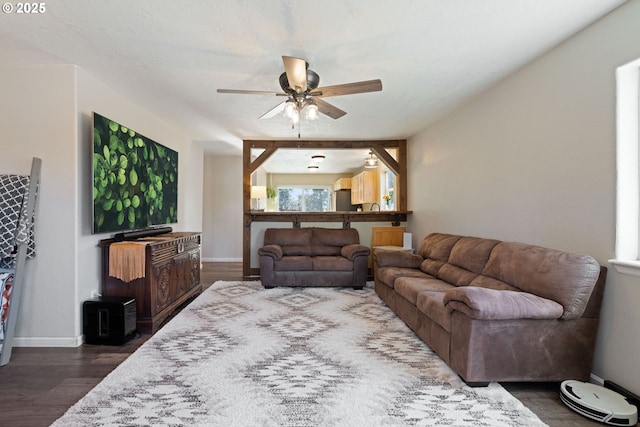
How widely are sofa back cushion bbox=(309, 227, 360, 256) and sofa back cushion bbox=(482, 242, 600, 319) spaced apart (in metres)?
3.03

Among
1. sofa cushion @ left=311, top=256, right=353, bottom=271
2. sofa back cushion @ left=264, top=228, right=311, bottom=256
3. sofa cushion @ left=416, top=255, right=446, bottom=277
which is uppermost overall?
sofa back cushion @ left=264, top=228, right=311, bottom=256

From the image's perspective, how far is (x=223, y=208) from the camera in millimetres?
7406

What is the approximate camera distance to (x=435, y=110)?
4.01 metres

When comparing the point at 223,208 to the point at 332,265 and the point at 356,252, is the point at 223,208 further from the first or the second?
→ the point at 356,252

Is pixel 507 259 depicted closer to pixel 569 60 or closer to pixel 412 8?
pixel 569 60

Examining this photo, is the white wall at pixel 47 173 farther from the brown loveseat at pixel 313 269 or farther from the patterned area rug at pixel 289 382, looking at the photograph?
the brown loveseat at pixel 313 269

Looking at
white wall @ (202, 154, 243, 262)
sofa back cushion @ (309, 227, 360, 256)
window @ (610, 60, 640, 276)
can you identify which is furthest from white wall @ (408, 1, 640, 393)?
white wall @ (202, 154, 243, 262)

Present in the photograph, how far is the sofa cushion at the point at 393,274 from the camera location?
3.53 metres

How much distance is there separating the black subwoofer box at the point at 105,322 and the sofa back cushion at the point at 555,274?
3430mm

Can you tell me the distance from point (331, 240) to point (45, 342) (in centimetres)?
386

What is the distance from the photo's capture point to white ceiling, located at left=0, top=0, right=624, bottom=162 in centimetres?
195

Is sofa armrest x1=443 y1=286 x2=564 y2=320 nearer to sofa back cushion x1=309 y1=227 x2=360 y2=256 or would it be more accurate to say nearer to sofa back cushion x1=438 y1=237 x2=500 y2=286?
sofa back cushion x1=438 y1=237 x2=500 y2=286

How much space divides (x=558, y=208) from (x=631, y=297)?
758 millimetres

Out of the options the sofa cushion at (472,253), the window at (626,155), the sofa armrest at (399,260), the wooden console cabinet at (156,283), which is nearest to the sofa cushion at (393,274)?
the sofa armrest at (399,260)
